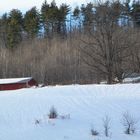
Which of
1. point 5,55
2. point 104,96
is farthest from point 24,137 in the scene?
point 5,55

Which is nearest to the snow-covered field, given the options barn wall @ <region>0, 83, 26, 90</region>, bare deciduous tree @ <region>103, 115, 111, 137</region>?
bare deciduous tree @ <region>103, 115, 111, 137</region>

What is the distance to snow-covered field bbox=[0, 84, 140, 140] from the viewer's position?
9.99 meters

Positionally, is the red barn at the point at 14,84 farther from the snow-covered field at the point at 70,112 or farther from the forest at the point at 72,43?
the snow-covered field at the point at 70,112

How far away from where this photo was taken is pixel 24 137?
9688 mm

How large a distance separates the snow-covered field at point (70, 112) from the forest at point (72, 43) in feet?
61.7

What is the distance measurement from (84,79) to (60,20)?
34769mm

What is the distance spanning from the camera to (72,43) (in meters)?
65.8

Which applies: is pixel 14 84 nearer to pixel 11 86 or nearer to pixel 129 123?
pixel 11 86

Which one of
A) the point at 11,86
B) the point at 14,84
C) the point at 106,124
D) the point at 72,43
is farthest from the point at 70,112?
the point at 72,43

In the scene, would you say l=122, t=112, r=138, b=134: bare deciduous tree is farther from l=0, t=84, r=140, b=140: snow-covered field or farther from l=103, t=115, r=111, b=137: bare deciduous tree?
l=103, t=115, r=111, b=137: bare deciduous tree

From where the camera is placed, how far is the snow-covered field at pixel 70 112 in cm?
999

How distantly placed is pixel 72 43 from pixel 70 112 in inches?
2105

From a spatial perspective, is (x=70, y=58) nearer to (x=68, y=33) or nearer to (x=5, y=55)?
(x=5, y=55)

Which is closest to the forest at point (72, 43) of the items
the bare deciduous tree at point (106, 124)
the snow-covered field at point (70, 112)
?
the snow-covered field at point (70, 112)
